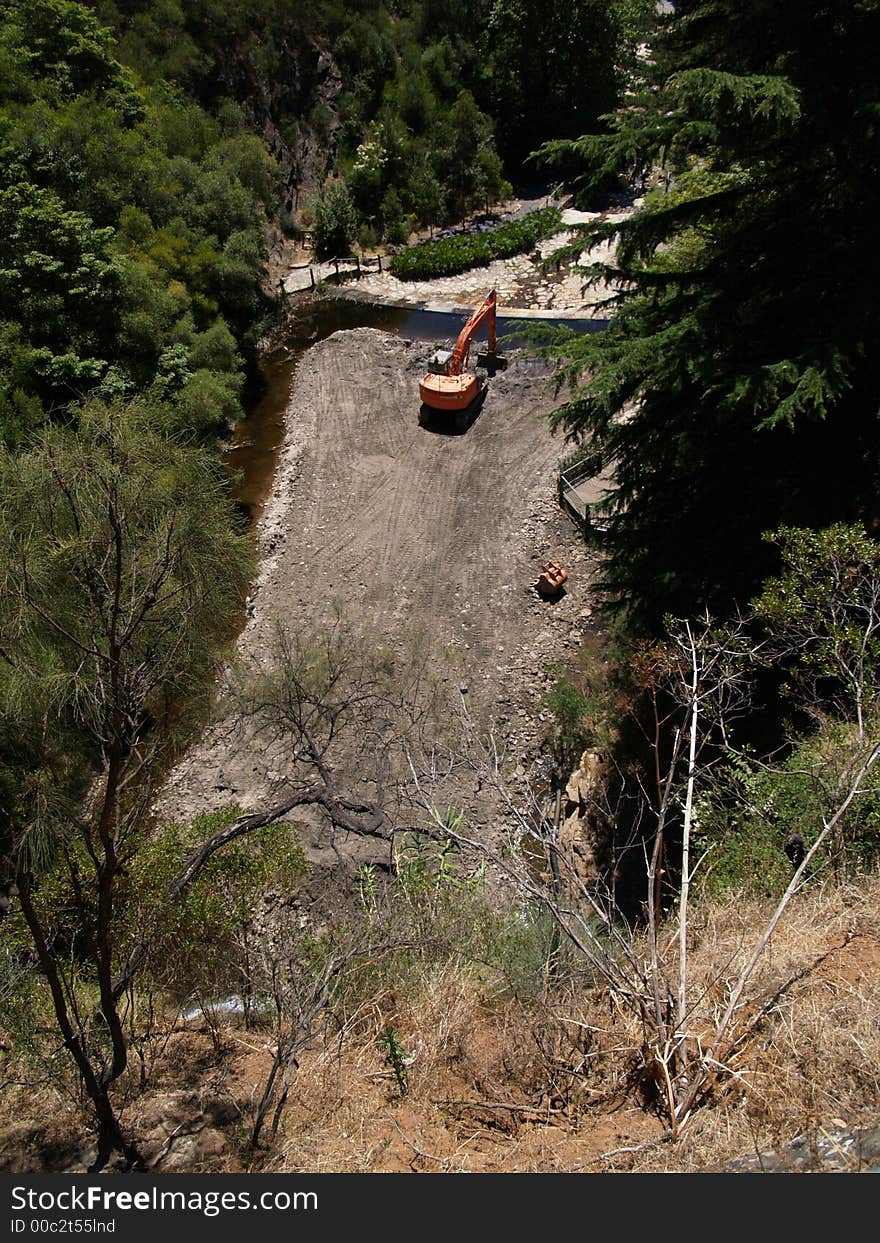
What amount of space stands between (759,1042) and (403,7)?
3787 cm

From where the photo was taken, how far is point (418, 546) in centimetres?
1570

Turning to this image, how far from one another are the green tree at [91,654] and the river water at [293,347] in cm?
473

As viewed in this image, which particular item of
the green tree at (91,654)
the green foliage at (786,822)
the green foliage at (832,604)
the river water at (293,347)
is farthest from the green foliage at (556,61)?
the green foliage at (786,822)

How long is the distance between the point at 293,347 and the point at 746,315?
17.8m

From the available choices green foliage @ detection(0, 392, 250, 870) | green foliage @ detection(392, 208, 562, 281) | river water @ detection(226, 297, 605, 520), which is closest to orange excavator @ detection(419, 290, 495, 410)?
river water @ detection(226, 297, 605, 520)

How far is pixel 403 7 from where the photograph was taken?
31.1 meters

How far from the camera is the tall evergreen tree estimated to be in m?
7.46

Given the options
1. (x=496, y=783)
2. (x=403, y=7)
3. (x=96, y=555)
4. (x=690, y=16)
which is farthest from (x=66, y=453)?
(x=403, y=7)

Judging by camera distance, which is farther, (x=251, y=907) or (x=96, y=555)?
(x=96, y=555)

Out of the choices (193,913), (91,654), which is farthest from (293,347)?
(91,654)

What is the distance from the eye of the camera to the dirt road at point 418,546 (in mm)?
13102

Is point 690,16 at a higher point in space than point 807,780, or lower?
higher

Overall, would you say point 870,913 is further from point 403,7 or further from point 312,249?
point 403,7

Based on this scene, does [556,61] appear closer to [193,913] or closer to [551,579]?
[551,579]
